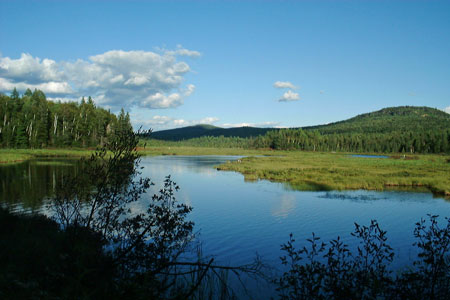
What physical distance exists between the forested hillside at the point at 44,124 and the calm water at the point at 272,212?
56.9 m

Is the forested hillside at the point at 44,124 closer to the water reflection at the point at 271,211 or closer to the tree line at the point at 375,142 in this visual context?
the water reflection at the point at 271,211

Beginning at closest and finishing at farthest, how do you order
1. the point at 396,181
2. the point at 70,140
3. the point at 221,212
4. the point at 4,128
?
the point at 221,212, the point at 396,181, the point at 4,128, the point at 70,140

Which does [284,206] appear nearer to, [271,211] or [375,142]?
[271,211]

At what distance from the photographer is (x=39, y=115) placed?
101 meters

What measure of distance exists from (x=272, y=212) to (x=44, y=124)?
9577 cm

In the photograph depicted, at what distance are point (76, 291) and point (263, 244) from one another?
11912 millimetres

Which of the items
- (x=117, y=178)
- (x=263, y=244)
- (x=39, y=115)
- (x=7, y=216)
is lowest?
(x=263, y=244)

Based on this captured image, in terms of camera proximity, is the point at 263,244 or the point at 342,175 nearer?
the point at 263,244

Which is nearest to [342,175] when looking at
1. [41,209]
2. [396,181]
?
[396,181]

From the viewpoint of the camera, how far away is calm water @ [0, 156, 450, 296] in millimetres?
17625

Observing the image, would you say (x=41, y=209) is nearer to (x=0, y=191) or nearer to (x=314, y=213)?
(x=0, y=191)

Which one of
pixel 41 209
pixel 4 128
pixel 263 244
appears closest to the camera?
pixel 263 244

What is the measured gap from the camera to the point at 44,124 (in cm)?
10056

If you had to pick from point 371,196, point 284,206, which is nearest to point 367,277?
point 284,206
